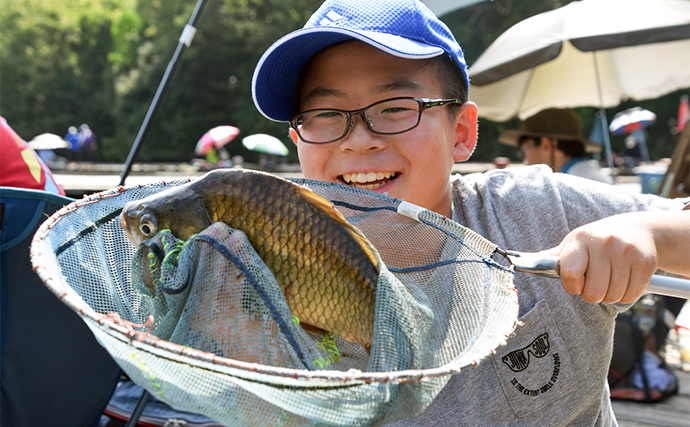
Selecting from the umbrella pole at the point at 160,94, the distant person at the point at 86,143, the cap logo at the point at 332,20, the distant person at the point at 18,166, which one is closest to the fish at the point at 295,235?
the cap logo at the point at 332,20

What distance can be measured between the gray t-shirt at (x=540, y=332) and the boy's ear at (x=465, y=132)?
0.09 m

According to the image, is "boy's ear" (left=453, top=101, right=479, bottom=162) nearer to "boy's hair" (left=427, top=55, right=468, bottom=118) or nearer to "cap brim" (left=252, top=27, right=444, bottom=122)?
"boy's hair" (left=427, top=55, right=468, bottom=118)

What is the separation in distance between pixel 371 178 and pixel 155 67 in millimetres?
31884

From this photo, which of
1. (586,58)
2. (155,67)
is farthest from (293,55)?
(155,67)

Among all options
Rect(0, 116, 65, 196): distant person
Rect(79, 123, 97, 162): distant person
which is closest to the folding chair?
Rect(0, 116, 65, 196): distant person

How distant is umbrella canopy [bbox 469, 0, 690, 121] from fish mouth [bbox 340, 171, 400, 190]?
3764 mm

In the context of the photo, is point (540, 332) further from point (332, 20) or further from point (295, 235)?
point (332, 20)

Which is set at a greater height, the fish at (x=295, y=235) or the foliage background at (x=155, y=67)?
the fish at (x=295, y=235)

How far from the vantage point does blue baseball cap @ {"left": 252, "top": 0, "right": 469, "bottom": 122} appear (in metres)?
1.24

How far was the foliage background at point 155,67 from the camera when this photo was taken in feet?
83.3

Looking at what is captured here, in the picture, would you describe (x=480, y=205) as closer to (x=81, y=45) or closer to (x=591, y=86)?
(x=591, y=86)

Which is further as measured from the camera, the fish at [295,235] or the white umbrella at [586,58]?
the white umbrella at [586,58]

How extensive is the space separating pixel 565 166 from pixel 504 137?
1.15 metres

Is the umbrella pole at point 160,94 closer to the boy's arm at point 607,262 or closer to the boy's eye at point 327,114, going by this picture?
the boy's eye at point 327,114
